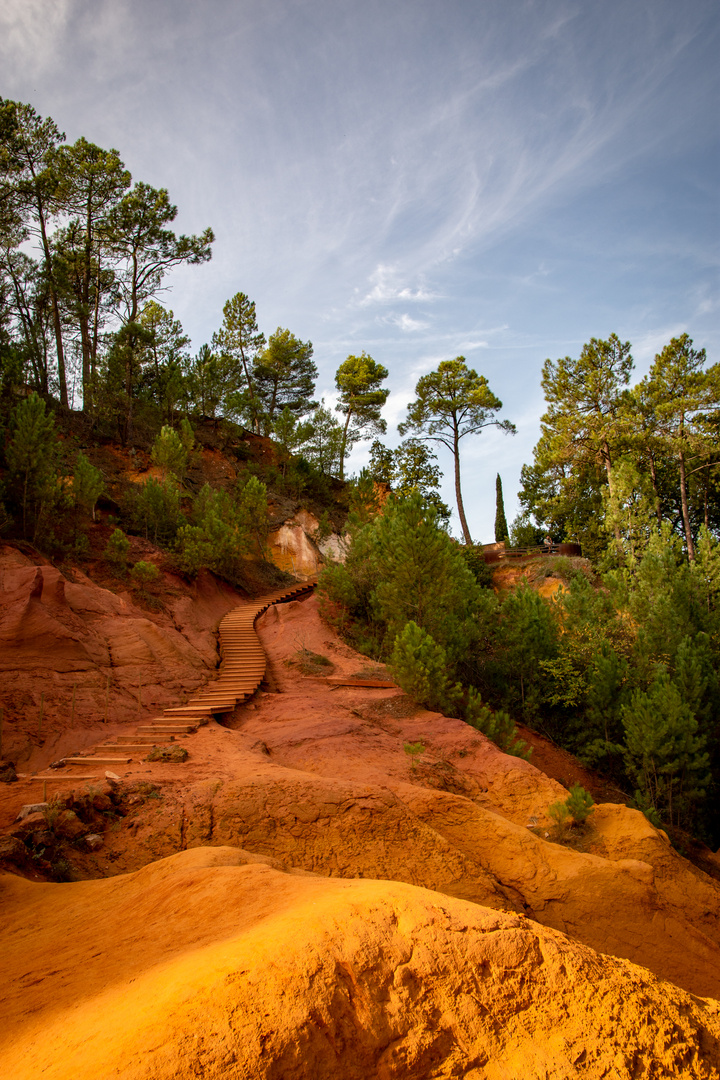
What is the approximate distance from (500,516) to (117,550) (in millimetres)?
33369

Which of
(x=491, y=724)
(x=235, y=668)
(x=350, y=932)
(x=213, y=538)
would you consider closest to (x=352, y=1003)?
(x=350, y=932)

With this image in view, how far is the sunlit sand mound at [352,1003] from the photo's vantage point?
1.71 meters

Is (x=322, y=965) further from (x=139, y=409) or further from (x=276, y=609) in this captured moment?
(x=139, y=409)

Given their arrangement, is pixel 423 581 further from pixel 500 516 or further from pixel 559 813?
pixel 500 516

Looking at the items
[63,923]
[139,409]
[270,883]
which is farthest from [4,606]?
[139,409]

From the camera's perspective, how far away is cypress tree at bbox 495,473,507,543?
43.5 m

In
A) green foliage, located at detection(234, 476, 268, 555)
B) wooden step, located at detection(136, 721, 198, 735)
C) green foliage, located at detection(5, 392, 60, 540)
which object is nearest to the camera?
wooden step, located at detection(136, 721, 198, 735)

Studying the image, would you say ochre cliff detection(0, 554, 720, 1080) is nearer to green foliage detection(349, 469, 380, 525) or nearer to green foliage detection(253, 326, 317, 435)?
green foliage detection(349, 469, 380, 525)

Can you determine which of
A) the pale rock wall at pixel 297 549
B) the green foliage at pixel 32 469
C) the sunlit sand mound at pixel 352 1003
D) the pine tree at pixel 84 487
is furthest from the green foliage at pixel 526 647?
the pale rock wall at pixel 297 549

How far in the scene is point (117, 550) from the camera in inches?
653

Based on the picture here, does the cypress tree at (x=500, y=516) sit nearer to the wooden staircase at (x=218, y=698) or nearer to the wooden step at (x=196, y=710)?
the wooden staircase at (x=218, y=698)

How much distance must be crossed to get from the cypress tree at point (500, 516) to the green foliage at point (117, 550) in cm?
3190

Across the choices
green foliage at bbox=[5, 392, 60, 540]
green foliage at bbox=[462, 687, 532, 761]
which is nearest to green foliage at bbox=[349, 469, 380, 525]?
green foliage at bbox=[5, 392, 60, 540]

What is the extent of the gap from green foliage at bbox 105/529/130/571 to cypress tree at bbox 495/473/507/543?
3190 centimetres
